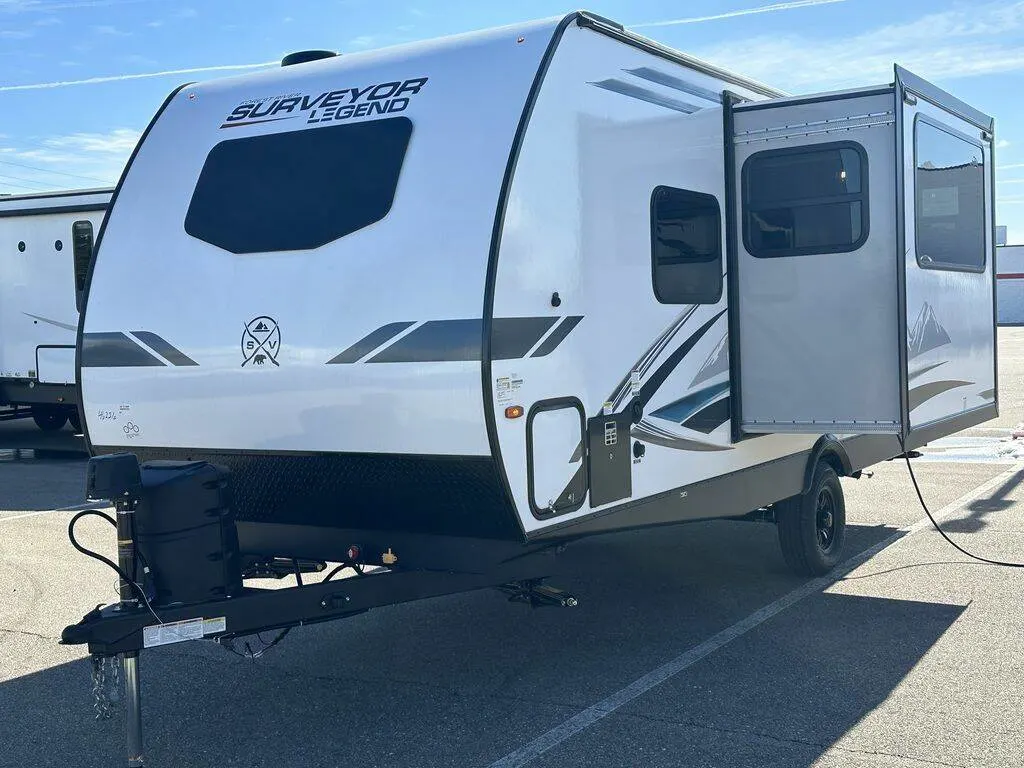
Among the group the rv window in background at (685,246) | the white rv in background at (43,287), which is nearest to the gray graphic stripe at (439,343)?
the rv window in background at (685,246)

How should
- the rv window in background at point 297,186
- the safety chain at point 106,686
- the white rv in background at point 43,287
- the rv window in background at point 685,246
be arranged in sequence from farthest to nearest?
the white rv in background at point 43,287 → the rv window in background at point 685,246 → the rv window in background at point 297,186 → the safety chain at point 106,686

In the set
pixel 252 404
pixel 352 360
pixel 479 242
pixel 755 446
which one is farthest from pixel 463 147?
pixel 755 446

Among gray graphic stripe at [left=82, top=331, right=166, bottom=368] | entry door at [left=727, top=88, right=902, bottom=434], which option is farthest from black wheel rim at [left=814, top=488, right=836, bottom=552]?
gray graphic stripe at [left=82, top=331, right=166, bottom=368]

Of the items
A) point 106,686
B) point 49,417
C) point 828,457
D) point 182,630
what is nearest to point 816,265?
point 828,457

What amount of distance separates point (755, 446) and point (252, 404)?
300 cm

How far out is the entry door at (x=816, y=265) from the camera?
6242mm

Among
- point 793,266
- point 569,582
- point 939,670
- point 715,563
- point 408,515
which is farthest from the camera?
point 715,563

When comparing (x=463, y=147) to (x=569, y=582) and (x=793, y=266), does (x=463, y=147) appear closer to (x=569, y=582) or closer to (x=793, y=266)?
(x=793, y=266)

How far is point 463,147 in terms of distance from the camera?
4.90m

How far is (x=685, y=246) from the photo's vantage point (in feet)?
19.9

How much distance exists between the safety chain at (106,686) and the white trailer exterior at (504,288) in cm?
114

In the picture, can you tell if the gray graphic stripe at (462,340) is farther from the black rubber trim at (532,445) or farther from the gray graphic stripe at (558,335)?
the black rubber trim at (532,445)

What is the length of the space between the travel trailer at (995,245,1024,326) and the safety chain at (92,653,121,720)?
64.4 m

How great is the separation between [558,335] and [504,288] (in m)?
0.41
